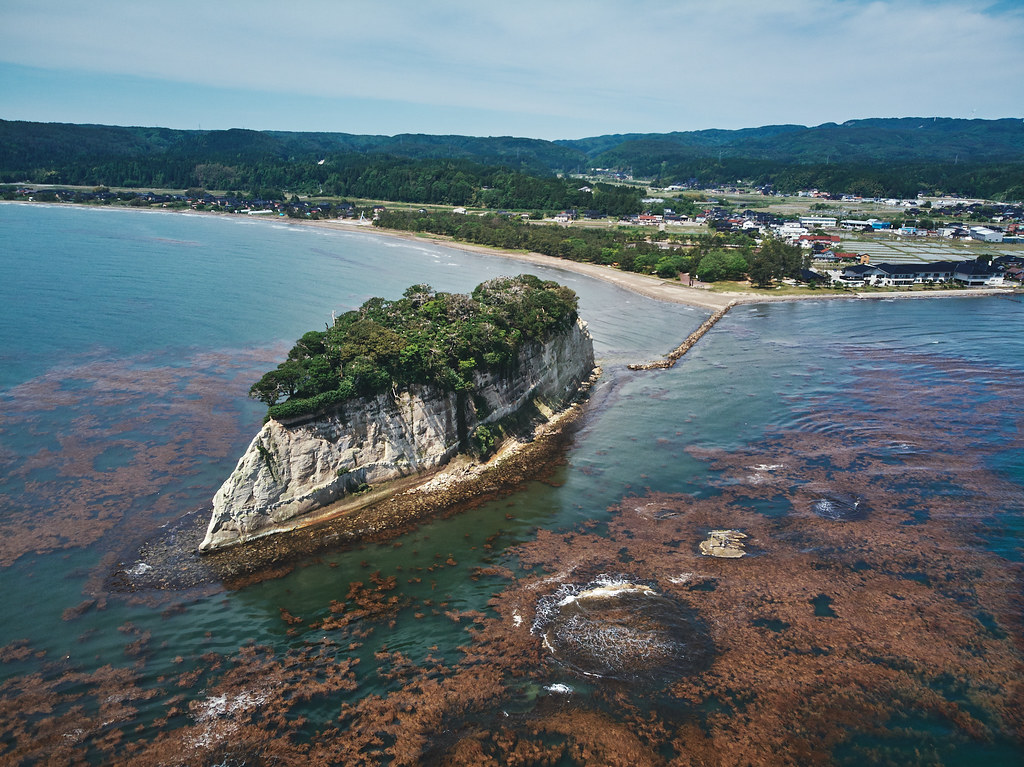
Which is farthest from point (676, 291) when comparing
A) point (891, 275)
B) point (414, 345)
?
point (414, 345)

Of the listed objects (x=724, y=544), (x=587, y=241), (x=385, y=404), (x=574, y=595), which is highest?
(x=587, y=241)

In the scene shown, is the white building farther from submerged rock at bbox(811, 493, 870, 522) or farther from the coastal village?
submerged rock at bbox(811, 493, 870, 522)

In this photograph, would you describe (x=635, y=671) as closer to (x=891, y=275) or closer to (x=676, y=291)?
(x=676, y=291)

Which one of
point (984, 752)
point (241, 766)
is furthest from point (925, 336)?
point (241, 766)

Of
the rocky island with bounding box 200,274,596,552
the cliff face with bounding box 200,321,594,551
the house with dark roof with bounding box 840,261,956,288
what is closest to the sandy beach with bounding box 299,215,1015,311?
the house with dark roof with bounding box 840,261,956,288

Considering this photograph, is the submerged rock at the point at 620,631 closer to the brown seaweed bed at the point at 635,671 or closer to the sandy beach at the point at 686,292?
the brown seaweed bed at the point at 635,671

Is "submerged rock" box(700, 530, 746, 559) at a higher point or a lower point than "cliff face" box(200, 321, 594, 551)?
lower

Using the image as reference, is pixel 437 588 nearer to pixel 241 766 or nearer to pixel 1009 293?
pixel 241 766
